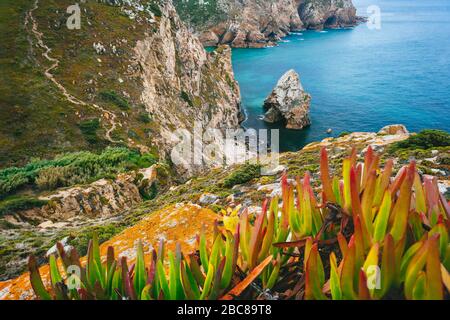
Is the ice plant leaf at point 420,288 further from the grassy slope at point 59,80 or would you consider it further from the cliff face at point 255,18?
the cliff face at point 255,18

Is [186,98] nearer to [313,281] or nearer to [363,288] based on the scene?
[313,281]

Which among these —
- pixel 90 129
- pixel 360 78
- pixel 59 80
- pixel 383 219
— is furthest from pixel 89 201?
pixel 360 78

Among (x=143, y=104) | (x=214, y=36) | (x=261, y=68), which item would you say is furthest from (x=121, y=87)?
(x=214, y=36)

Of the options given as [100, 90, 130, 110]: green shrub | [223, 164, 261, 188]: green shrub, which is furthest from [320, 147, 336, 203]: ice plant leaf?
[100, 90, 130, 110]: green shrub

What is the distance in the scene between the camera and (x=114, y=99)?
31281 millimetres

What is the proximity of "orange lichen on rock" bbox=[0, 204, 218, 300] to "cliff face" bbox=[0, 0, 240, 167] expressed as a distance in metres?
19.3

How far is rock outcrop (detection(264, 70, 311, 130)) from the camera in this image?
68500 millimetres

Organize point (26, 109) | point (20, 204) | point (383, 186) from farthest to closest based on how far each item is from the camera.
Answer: point (26, 109), point (20, 204), point (383, 186)

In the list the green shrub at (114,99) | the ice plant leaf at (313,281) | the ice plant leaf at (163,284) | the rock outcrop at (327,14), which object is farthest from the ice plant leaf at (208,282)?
the rock outcrop at (327,14)

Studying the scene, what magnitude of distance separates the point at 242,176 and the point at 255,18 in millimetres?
176817

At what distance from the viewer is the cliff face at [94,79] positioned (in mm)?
25109

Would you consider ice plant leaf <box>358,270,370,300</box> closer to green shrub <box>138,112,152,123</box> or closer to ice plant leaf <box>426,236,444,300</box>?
ice plant leaf <box>426,236,444,300</box>
